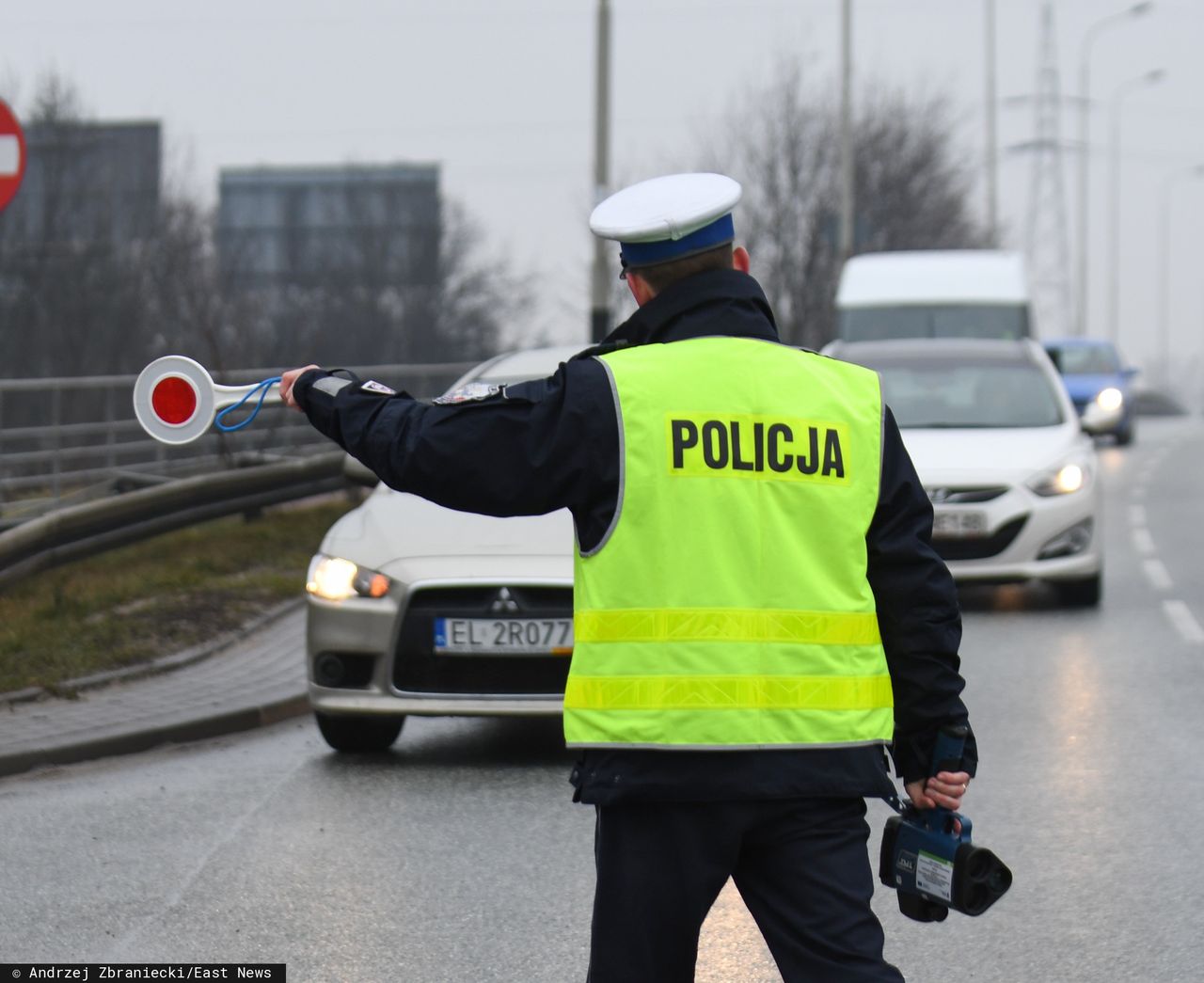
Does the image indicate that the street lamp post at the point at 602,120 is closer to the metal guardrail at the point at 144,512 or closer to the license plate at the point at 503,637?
the metal guardrail at the point at 144,512

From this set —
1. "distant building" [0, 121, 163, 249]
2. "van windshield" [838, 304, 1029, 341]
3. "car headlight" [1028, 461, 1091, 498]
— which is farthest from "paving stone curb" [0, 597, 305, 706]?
"distant building" [0, 121, 163, 249]

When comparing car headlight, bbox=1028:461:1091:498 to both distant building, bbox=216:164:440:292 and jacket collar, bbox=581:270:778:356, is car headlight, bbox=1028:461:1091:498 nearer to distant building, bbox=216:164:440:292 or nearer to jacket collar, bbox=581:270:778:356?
jacket collar, bbox=581:270:778:356

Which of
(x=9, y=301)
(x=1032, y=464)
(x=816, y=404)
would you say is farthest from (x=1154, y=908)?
(x=9, y=301)

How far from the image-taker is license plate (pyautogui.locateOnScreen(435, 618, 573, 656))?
24.8 feet

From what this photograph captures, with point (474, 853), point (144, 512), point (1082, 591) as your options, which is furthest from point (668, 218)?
point (1082, 591)

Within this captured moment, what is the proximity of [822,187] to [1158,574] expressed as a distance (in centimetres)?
2955

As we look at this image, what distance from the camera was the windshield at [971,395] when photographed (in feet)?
43.3

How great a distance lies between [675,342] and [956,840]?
93 centimetres

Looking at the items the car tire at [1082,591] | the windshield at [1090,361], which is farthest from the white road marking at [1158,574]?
the windshield at [1090,361]

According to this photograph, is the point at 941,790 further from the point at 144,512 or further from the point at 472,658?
the point at 144,512

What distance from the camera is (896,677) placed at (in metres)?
3.19

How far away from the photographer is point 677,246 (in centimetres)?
310

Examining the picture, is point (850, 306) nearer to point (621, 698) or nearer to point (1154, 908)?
point (1154, 908)

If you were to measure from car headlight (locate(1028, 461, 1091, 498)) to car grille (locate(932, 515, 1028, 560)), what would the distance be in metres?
0.24
